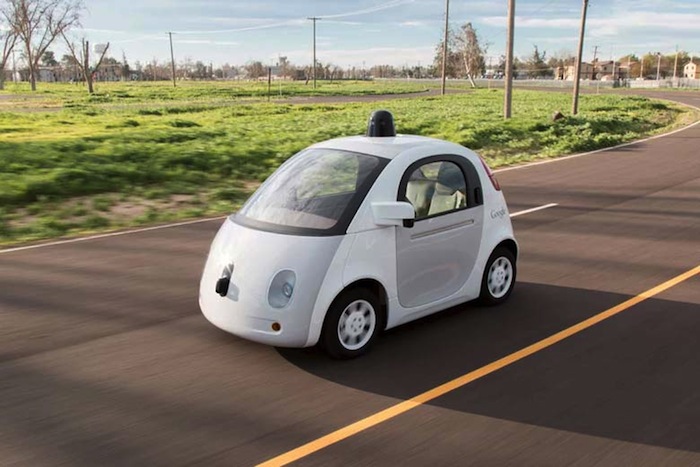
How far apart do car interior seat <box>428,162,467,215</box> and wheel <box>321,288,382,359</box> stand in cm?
103

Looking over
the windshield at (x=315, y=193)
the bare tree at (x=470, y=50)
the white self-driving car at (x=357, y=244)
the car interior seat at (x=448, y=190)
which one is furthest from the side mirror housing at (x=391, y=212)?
the bare tree at (x=470, y=50)

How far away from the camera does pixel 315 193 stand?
5426 mm

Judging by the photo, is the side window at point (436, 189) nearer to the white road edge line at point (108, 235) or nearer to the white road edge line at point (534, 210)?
the white road edge line at point (534, 210)

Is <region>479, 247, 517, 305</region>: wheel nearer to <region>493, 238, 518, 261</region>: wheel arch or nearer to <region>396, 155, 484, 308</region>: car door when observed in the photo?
<region>493, 238, 518, 261</region>: wheel arch

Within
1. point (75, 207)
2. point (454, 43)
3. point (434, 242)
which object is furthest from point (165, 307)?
point (454, 43)

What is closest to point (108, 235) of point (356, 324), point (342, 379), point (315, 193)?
point (315, 193)

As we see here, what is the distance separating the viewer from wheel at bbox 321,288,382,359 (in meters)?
4.87

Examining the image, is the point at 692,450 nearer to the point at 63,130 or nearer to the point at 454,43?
the point at 63,130

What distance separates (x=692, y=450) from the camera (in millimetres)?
3865

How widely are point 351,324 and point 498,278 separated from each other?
1.95 meters

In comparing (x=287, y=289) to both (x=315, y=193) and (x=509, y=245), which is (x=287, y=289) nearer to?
(x=315, y=193)

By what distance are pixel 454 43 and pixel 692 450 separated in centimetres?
13357

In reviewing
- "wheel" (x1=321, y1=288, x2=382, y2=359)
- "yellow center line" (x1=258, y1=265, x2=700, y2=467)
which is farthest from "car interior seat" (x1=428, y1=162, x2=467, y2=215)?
"yellow center line" (x1=258, y1=265, x2=700, y2=467)

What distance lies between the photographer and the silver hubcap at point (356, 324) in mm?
4969
